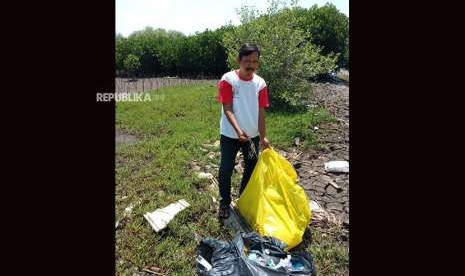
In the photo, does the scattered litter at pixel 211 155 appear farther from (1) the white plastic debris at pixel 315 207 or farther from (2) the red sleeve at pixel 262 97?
(2) the red sleeve at pixel 262 97

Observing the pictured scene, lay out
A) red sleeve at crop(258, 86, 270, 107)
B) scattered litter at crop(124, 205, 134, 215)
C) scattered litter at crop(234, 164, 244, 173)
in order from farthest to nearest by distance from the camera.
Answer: scattered litter at crop(234, 164, 244, 173), scattered litter at crop(124, 205, 134, 215), red sleeve at crop(258, 86, 270, 107)

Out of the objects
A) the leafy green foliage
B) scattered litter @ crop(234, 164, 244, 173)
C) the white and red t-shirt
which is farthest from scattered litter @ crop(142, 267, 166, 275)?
the leafy green foliage

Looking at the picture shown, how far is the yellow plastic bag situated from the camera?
2.97 metres

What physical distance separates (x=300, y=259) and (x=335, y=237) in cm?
81

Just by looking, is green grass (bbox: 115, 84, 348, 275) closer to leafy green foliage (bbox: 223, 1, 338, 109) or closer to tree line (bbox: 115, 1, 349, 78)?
leafy green foliage (bbox: 223, 1, 338, 109)

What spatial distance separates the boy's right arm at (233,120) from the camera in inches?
117

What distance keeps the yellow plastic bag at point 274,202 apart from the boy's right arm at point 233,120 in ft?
0.95

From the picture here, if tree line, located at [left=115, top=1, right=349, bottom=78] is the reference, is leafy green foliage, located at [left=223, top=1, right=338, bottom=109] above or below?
below

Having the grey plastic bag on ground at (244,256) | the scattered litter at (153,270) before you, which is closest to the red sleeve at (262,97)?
the grey plastic bag on ground at (244,256)

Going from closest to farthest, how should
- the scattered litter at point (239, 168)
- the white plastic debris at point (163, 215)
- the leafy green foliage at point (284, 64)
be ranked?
the white plastic debris at point (163, 215)
the scattered litter at point (239, 168)
the leafy green foliage at point (284, 64)

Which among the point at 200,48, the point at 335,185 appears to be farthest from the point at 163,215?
the point at 200,48

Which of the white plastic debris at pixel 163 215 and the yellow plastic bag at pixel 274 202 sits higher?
the yellow plastic bag at pixel 274 202

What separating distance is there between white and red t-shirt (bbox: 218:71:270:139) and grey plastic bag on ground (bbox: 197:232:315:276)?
881 millimetres

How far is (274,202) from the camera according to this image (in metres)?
3.06
